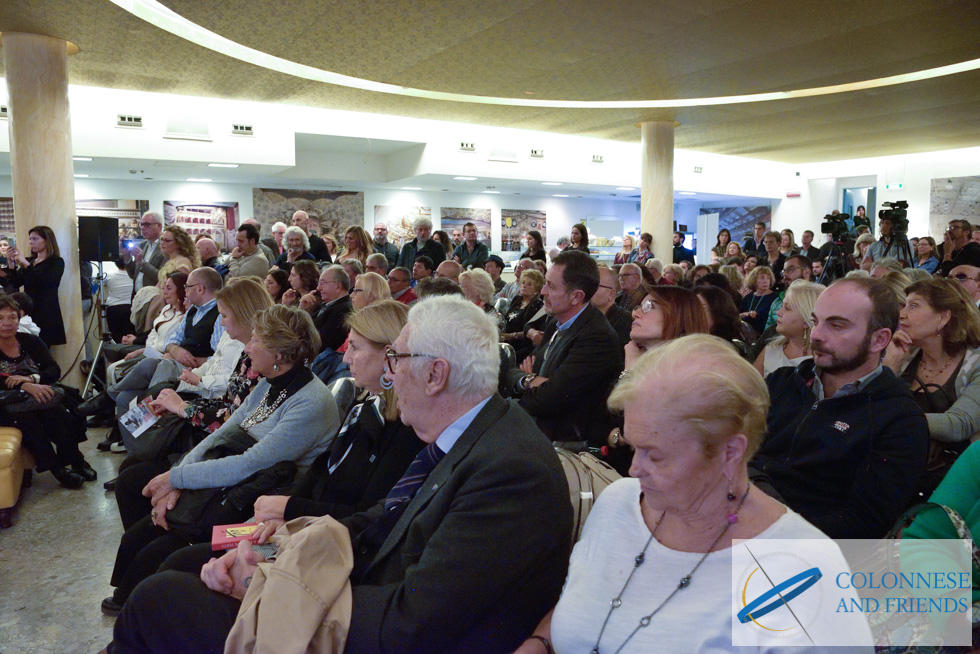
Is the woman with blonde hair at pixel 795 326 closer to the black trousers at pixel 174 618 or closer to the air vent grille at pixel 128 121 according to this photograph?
the black trousers at pixel 174 618

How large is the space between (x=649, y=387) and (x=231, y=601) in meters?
1.20

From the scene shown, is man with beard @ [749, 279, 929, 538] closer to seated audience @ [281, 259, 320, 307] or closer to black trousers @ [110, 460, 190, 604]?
black trousers @ [110, 460, 190, 604]

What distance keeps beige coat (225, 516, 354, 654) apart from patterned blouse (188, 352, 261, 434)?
1804mm

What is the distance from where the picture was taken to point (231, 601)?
175 cm

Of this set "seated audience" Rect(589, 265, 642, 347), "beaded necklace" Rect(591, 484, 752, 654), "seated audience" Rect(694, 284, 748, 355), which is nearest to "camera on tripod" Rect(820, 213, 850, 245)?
"seated audience" Rect(589, 265, 642, 347)

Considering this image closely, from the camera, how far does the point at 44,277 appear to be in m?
6.45

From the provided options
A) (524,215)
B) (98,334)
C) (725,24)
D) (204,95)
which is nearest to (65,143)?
(98,334)

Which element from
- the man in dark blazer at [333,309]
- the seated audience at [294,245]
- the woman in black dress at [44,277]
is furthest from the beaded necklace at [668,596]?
the woman in black dress at [44,277]

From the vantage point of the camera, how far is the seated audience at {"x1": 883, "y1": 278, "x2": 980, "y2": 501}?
258 centimetres

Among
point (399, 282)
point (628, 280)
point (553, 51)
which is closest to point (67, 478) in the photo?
point (399, 282)

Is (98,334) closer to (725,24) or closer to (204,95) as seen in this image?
(204,95)

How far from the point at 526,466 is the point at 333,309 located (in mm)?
3338

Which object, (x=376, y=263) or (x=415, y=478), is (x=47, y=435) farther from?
(x=415, y=478)

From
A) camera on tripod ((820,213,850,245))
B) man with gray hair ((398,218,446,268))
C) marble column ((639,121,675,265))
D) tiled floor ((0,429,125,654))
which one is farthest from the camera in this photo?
marble column ((639,121,675,265))
